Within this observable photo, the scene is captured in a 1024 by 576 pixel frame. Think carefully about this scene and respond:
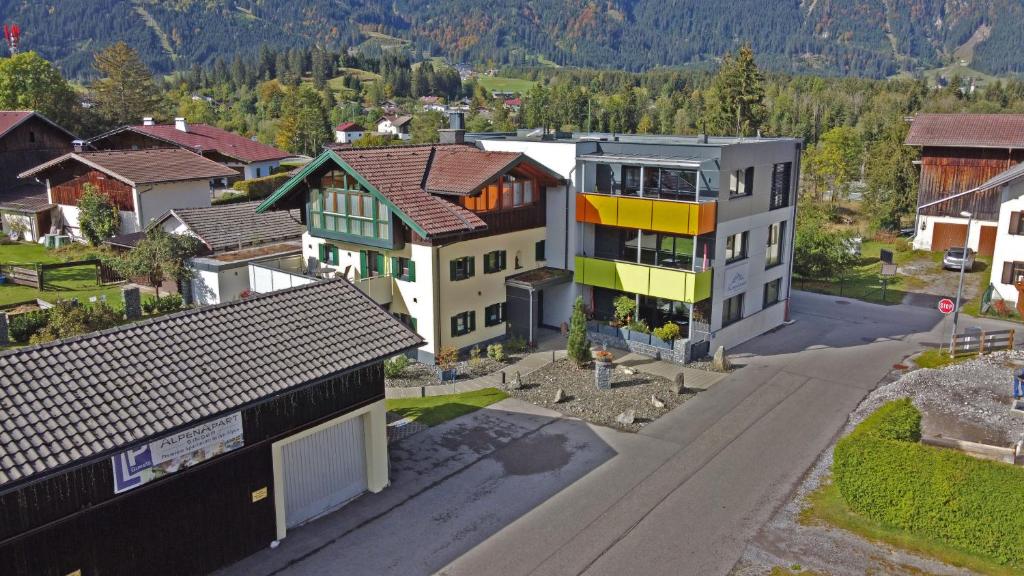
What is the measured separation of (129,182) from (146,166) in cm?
331

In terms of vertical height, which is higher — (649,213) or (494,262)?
A: (649,213)

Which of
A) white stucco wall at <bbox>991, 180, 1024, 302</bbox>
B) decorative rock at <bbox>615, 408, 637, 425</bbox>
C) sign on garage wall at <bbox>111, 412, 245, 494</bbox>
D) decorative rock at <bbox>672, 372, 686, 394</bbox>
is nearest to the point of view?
sign on garage wall at <bbox>111, 412, 245, 494</bbox>

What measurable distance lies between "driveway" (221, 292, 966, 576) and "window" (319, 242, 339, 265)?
11.1 metres

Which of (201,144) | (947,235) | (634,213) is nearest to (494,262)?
(634,213)

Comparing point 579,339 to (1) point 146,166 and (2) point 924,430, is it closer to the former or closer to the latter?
(2) point 924,430

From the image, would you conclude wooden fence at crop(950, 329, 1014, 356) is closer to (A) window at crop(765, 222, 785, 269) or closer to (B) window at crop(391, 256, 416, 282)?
(A) window at crop(765, 222, 785, 269)

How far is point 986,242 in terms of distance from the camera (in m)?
49.1

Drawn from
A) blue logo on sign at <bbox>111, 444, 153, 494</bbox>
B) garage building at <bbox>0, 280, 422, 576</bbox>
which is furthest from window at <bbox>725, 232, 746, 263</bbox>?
blue logo on sign at <bbox>111, 444, 153, 494</bbox>

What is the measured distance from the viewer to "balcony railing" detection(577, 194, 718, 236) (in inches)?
Result: 1165

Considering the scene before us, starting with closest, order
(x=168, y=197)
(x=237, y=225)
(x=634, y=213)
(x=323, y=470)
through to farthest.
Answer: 1. (x=323, y=470)
2. (x=634, y=213)
3. (x=237, y=225)
4. (x=168, y=197)

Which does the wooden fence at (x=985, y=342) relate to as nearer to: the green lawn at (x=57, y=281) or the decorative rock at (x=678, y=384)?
the decorative rock at (x=678, y=384)

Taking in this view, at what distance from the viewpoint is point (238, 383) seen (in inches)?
648

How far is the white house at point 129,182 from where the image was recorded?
47781 mm

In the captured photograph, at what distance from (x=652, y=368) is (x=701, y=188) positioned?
7.16 metres
